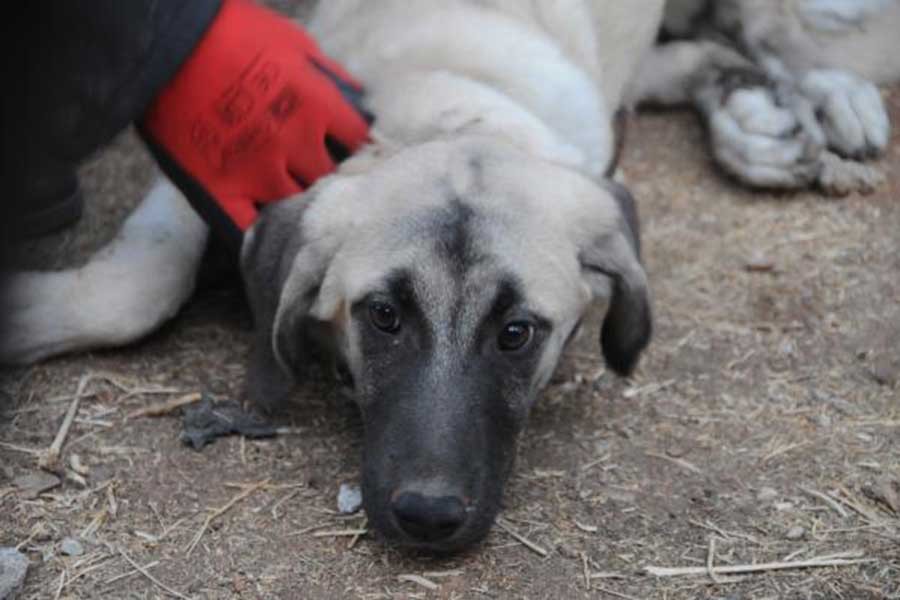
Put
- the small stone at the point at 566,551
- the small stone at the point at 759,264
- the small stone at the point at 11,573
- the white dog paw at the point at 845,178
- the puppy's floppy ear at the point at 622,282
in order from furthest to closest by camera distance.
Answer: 1. the white dog paw at the point at 845,178
2. the small stone at the point at 759,264
3. the puppy's floppy ear at the point at 622,282
4. the small stone at the point at 566,551
5. the small stone at the point at 11,573

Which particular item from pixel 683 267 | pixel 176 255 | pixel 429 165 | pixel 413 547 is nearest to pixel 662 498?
pixel 413 547

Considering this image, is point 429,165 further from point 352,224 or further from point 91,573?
point 91,573

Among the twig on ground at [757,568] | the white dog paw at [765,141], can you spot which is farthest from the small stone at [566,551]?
the white dog paw at [765,141]

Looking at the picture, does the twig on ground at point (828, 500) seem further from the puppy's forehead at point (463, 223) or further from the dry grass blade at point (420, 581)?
the dry grass blade at point (420, 581)

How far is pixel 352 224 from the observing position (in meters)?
2.72

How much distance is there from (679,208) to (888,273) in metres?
0.64

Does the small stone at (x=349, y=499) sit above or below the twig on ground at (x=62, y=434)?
below

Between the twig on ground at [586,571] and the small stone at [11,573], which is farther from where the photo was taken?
the twig on ground at [586,571]

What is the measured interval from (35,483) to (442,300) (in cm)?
89

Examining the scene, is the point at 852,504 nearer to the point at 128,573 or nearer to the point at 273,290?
the point at 273,290

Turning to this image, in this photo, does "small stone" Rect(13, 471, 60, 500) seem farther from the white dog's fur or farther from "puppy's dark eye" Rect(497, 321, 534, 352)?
"puppy's dark eye" Rect(497, 321, 534, 352)

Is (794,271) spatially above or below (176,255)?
below

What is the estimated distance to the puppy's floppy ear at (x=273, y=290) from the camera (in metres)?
2.79

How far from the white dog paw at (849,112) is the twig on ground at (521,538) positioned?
1980 millimetres
